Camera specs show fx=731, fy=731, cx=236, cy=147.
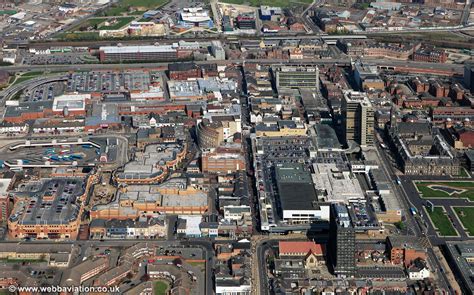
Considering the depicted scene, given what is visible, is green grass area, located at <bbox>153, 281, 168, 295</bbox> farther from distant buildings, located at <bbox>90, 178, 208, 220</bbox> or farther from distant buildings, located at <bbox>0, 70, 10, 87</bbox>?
distant buildings, located at <bbox>0, 70, 10, 87</bbox>

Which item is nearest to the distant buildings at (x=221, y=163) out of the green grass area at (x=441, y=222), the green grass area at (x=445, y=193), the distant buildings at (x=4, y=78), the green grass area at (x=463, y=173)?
the green grass area at (x=445, y=193)

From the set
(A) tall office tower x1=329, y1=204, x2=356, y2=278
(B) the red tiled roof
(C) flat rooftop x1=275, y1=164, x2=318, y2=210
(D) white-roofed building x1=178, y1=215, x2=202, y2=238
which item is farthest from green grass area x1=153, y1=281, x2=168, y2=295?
(C) flat rooftop x1=275, y1=164, x2=318, y2=210

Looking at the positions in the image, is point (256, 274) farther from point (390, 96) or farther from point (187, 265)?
point (390, 96)

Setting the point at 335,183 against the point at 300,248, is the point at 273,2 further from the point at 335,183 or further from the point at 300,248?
the point at 300,248

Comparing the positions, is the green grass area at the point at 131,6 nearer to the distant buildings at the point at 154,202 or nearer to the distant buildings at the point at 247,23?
the distant buildings at the point at 247,23

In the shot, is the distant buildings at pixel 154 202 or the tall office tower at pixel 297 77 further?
the tall office tower at pixel 297 77

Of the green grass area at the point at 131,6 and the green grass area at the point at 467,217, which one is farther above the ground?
the green grass area at the point at 467,217
